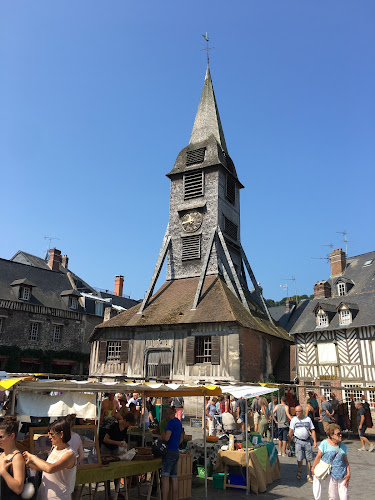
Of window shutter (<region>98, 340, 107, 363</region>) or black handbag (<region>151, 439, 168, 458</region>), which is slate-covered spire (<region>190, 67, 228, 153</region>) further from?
black handbag (<region>151, 439, 168, 458</region>)

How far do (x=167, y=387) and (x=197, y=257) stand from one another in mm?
16482

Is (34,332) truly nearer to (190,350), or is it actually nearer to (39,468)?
(190,350)

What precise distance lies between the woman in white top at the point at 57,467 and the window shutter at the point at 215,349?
48.7 feet

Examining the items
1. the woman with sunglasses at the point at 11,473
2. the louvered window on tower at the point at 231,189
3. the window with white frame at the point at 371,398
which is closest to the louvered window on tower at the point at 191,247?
the louvered window on tower at the point at 231,189

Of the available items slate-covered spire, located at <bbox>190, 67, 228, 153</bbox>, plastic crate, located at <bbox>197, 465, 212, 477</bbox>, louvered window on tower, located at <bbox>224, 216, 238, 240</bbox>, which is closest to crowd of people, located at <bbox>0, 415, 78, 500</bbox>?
plastic crate, located at <bbox>197, 465, 212, 477</bbox>

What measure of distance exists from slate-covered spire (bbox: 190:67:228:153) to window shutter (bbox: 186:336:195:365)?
13.2 m

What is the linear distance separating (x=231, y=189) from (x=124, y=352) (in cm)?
1172

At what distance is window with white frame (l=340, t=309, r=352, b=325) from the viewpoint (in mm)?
19969

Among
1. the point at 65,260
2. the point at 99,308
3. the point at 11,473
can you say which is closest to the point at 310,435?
the point at 11,473

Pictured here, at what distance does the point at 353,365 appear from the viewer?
19.1m

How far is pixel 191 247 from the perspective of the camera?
23656 mm

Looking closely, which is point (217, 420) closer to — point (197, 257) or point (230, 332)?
point (230, 332)

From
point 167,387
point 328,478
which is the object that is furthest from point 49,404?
point 328,478

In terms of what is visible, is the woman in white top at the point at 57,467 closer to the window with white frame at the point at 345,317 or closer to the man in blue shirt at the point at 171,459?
the man in blue shirt at the point at 171,459
